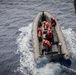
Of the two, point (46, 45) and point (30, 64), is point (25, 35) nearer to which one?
point (30, 64)

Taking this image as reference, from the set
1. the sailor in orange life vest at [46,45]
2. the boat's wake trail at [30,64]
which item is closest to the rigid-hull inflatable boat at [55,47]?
the sailor in orange life vest at [46,45]

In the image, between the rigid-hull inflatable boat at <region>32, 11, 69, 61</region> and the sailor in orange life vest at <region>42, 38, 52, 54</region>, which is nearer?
the rigid-hull inflatable boat at <region>32, 11, 69, 61</region>

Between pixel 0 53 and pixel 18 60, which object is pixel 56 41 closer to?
pixel 18 60

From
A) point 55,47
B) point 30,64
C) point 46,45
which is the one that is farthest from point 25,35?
point 46,45

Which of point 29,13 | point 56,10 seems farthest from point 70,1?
point 29,13

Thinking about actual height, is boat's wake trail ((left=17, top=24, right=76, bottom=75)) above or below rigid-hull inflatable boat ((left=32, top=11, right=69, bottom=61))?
below

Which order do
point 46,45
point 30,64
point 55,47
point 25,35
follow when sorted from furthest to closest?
point 25,35 < point 55,47 < point 30,64 < point 46,45

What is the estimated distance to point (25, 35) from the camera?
25422 millimetres

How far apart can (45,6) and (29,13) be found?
3519mm

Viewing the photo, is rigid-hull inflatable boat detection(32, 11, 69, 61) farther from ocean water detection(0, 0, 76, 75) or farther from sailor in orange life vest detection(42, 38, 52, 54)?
ocean water detection(0, 0, 76, 75)

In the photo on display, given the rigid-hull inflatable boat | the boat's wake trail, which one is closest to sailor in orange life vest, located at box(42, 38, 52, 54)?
the rigid-hull inflatable boat

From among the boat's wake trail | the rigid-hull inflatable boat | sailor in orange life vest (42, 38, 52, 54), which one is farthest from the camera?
sailor in orange life vest (42, 38, 52, 54)

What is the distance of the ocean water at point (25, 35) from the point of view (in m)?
18.7

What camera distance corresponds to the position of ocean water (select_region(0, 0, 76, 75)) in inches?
735
